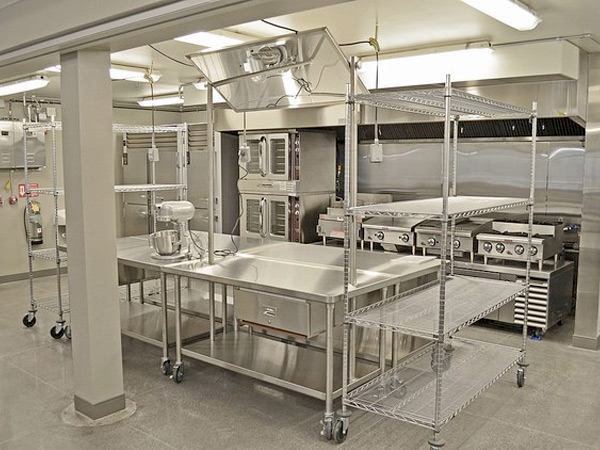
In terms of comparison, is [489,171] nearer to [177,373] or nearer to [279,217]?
[279,217]

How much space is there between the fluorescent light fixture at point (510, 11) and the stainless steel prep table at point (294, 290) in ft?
5.08

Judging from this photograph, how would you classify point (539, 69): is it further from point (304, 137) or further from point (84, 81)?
point (84, 81)

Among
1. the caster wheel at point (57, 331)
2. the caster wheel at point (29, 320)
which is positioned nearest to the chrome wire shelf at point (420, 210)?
the caster wheel at point (57, 331)

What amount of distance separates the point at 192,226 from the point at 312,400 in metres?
4.64

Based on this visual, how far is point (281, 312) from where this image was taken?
3.21 m

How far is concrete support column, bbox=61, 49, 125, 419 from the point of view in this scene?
3.21 meters

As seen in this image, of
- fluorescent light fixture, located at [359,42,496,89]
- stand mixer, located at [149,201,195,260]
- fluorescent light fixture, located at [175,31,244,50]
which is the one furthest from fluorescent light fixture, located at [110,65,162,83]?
fluorescent light fixture, located at [359,42,496,89]

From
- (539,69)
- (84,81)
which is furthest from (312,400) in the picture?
(539,69)

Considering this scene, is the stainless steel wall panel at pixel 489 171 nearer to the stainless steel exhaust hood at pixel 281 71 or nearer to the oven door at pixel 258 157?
the oven door at pixel 258 157

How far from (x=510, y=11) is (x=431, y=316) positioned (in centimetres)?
171

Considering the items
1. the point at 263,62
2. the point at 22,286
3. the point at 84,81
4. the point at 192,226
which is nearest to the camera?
the point at 84,81

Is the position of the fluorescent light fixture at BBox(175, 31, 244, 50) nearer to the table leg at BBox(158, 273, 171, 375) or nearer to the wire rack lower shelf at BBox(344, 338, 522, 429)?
the table leg at BBox(158, 273, 171, 375)

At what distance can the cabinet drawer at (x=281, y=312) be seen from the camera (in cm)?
312

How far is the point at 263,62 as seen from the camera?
343 cm
